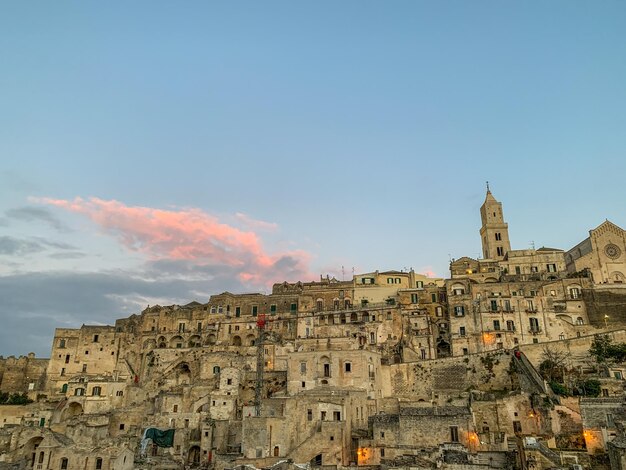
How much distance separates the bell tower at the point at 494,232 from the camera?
82938mm

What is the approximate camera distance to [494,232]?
276 ft

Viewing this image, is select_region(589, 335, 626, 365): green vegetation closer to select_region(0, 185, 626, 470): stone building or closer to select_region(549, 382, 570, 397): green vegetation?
select_region(0, 185, 626, 470): stone building

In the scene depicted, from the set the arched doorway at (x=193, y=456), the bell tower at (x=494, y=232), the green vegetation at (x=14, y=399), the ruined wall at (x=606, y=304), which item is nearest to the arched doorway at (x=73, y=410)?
the green vegetation at (x=14, y=399)

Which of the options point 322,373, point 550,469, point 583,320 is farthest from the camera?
point 583,320

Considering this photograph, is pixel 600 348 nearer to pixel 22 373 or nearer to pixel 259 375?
pixel 259 375

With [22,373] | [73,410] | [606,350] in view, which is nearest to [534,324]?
[606,350]

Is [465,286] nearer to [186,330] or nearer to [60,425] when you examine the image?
[186,330]

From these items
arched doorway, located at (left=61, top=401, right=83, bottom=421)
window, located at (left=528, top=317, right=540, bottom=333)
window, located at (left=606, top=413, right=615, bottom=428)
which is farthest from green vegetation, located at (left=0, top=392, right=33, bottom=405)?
window, located at (left=606, top=413, right=615, bottom=428)

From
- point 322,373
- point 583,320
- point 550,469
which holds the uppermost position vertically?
point 583,320

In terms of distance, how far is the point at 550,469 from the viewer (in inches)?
1180

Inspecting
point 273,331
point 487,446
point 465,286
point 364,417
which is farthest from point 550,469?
point 273,331

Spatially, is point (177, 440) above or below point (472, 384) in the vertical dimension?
below

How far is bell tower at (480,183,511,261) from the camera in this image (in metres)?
82.9

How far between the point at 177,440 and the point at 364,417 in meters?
16.0
